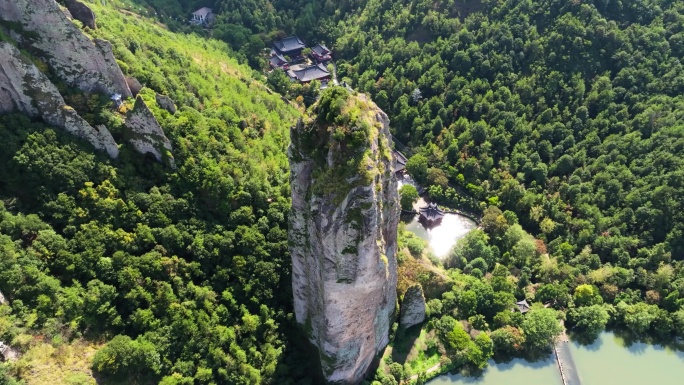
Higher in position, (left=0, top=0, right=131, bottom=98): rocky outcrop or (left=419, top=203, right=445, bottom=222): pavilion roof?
(left=0, top=0, right=131, bottom=98): rocky outcrop

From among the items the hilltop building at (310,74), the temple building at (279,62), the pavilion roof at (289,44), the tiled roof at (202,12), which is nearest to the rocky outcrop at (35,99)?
the hilltop building at (310,74)

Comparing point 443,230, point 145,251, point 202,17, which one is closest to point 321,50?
point 202,17

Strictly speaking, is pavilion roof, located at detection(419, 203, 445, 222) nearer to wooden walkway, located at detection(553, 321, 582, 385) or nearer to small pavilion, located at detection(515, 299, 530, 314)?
small pavilion, located at detection(515, 299, 530, 314)

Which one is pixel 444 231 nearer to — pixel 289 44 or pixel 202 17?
pixel 289 44

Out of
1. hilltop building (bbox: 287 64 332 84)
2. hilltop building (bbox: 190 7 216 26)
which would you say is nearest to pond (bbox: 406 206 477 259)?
hilltop building (bbox: 287 64 332 84)

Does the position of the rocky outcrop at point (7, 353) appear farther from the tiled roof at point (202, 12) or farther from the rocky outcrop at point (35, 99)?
the tiled roof at point (202, 12)

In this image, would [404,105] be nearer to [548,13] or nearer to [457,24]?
[457,24]
